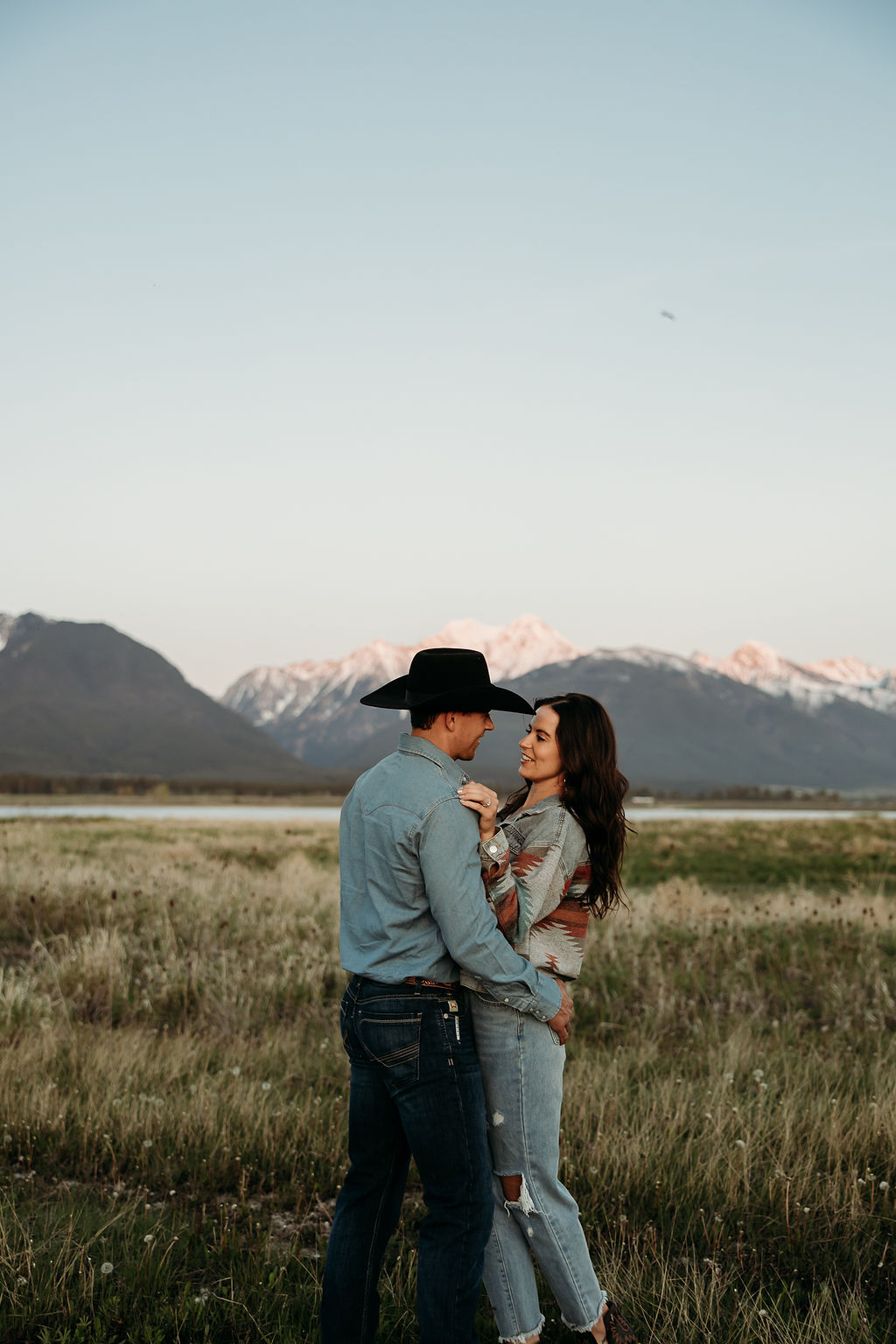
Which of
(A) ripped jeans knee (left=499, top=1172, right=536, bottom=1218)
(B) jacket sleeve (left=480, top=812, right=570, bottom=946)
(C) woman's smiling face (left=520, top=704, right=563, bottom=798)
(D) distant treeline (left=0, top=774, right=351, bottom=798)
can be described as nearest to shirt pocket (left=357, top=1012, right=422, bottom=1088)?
(B) jacket sleeve (left=480, top=812, right=570, bottom=946)

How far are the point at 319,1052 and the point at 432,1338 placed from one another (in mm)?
4023

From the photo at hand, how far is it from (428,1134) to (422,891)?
694mm

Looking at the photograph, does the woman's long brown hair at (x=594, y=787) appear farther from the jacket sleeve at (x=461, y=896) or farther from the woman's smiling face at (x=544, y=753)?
the jacket sleeve at (x=461, y=896)

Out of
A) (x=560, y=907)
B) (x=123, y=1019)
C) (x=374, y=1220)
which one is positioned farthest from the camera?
(x=123, y=1019)

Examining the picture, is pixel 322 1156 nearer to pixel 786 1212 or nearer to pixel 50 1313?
pixel 50 1313

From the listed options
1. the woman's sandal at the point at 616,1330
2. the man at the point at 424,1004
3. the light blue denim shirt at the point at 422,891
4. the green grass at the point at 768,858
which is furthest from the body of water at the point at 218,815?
the light blue denim shirt at the point at 422,891

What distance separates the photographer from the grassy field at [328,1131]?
3.58 meters

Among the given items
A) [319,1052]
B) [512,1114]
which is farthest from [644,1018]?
[512,1114]

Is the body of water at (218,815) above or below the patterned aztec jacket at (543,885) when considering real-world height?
below

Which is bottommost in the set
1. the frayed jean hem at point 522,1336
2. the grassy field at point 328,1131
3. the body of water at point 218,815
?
the body of water at point 218,815

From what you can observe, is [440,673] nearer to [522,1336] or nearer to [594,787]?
[594,787]

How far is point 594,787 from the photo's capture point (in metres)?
3.21

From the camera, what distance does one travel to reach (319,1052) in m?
6.71

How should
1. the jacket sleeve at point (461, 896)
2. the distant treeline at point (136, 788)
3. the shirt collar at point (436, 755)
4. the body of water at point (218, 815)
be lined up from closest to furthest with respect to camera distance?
the jacket sleeve at point (461, 896) → the shirt collar at point (436, 755) → the body of water at point (218, 815) → the distant treeline at point (136, 788)
